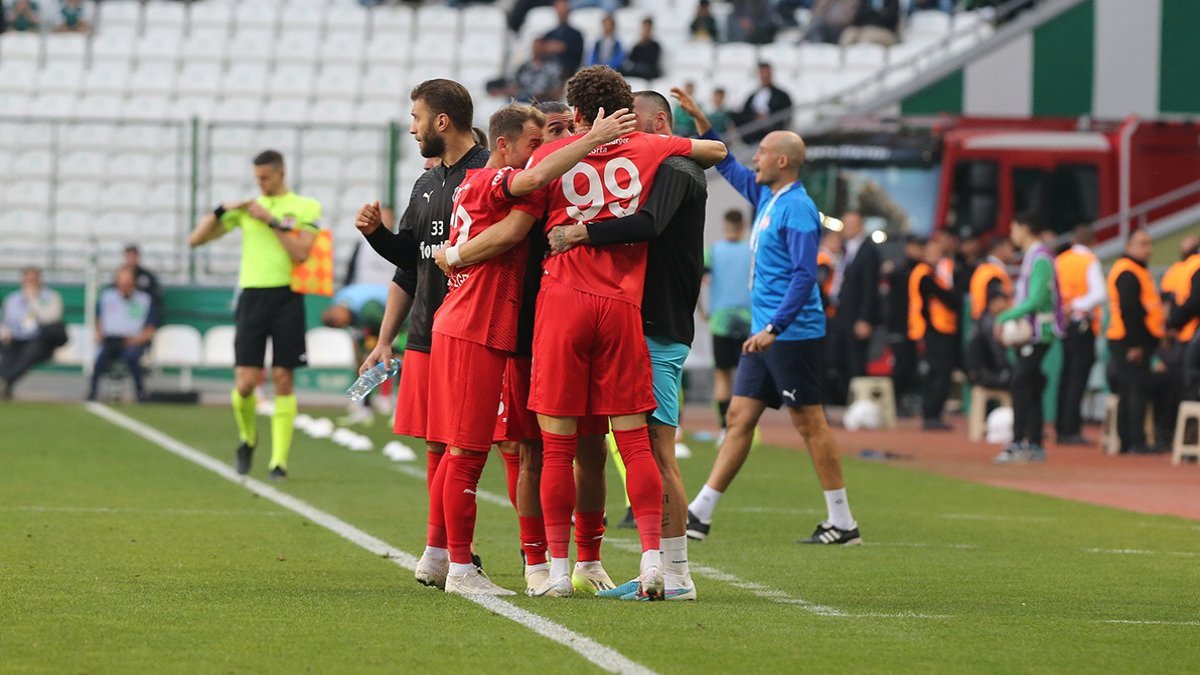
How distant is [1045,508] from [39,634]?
321 inches

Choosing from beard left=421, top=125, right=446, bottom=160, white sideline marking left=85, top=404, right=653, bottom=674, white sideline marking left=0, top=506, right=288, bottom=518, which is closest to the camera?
white sideline marking left=85, top=404, right=653, bottom=674

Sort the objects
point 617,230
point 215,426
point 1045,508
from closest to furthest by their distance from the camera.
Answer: point 617,230
point 1045,508
point 215,426

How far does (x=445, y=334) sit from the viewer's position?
8180 millimetres

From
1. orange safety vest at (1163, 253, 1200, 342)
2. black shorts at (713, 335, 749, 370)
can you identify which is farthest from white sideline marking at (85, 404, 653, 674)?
orange safety vest at (1163, 253, 1200, 342)

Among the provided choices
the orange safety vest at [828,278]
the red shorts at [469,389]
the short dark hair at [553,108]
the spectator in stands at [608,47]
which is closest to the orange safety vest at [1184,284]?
the orange safety vest at [828,278]

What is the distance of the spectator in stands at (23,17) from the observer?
33.9 metres

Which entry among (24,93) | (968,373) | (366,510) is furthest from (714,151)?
(24,93)

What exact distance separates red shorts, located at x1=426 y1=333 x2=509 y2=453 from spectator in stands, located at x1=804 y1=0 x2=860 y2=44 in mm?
24493

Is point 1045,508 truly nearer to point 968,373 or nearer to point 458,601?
point 458,601

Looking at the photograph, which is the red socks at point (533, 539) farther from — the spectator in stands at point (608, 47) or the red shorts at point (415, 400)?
the spectator in stands at point (608, 47)

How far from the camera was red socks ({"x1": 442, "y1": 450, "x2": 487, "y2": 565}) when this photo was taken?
8188mm

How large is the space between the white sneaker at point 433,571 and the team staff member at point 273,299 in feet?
18.9

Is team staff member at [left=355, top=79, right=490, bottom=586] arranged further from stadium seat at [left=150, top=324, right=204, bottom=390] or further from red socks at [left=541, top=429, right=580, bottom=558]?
stadium seat at [left=150, top=324, right=204, bottom=390]

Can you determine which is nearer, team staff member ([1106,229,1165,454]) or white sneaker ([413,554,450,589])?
white sneaker ([413,554,450,589])
